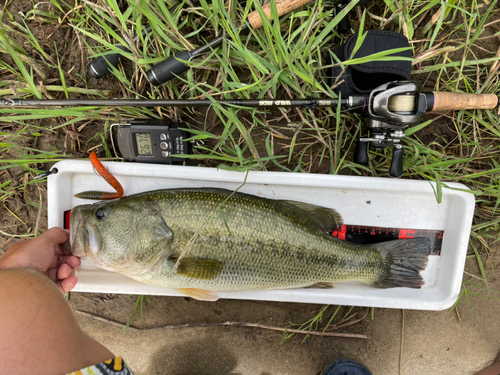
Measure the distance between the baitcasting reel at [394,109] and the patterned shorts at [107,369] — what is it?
2.23m

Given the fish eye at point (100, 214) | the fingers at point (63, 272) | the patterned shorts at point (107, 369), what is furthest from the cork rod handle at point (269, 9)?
the patterned shorts at point (107, 369)

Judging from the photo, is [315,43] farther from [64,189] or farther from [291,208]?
[64,189]

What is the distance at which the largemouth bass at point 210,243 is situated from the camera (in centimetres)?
186

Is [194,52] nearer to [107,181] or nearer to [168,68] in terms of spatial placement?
[168,68]

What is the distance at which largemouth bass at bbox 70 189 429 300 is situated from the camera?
6.09ft

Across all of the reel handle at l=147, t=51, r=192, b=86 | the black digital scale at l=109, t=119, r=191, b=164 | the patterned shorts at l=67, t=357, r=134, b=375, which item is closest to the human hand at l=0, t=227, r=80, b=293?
the patterned shorts at l=67, t=357, r=134, b=375

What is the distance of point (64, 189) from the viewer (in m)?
2.25

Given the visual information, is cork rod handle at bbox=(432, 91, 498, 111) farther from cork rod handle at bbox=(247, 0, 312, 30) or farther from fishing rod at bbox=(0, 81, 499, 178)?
cork rod handle at bbox=(247, 0, 312, 30)

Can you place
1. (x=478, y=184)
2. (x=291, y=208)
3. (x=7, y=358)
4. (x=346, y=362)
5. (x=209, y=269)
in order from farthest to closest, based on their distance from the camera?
(x=346, y=362), (x=478, y=184), (x=291, y=208), (x=209, y=269), (x=7, y=358)

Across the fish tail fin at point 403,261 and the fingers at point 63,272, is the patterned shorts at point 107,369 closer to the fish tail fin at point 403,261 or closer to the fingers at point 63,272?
the fingers at point 63,272

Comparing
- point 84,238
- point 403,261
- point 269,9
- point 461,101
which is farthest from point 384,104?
point 84,238

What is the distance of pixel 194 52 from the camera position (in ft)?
6.74

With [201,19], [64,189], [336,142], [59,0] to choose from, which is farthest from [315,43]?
[64,189]

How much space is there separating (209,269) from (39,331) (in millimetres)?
957
